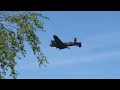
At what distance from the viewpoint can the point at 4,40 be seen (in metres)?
8.20
